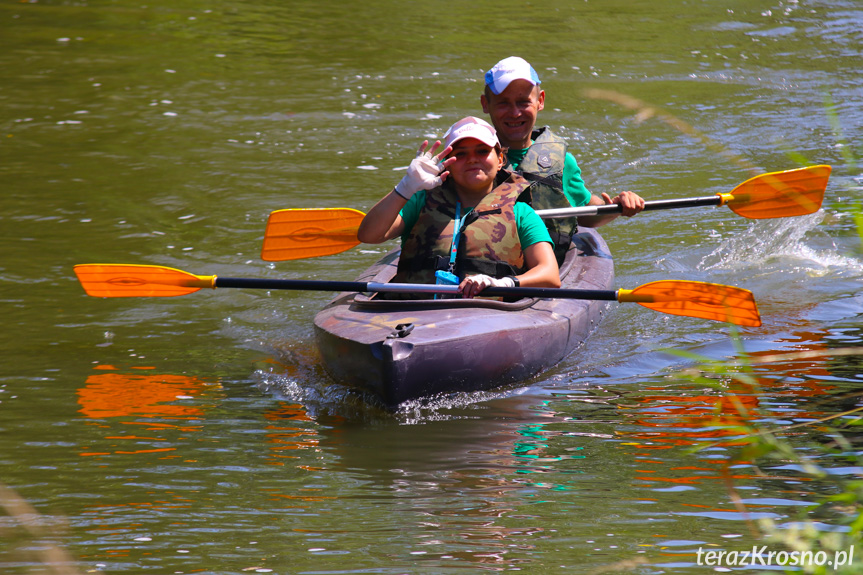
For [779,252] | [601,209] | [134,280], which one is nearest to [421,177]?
[601,209]

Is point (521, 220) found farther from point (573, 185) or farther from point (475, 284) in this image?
point (573, 185)

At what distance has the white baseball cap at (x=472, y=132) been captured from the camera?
14.6 ft

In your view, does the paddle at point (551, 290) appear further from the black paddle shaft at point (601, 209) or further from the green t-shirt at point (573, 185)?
the green t-shirt at point (573, 185)

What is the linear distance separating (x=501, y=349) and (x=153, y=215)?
4.43 metres

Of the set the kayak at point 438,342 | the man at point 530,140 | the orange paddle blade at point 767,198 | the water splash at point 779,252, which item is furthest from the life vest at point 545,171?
the water splash at point 779,252

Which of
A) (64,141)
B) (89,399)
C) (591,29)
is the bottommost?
(89,399)

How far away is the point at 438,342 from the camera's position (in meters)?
4.04

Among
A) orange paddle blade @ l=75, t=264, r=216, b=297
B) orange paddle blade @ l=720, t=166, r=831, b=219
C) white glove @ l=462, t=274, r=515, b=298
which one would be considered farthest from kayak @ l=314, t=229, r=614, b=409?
orange paddle blade @ l=720, t=166, r=831, b=219

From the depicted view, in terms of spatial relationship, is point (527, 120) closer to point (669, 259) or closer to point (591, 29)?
point (669, 259)

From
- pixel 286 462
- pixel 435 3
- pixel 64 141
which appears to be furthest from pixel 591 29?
pixel 286 462

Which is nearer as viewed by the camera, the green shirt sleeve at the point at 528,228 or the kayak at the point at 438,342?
the kayak at the point at 438,342

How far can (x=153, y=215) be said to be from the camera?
25.4 ft

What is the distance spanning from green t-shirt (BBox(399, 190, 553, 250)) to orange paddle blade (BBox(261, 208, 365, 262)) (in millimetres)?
675

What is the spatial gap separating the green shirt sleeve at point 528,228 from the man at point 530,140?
530mm
